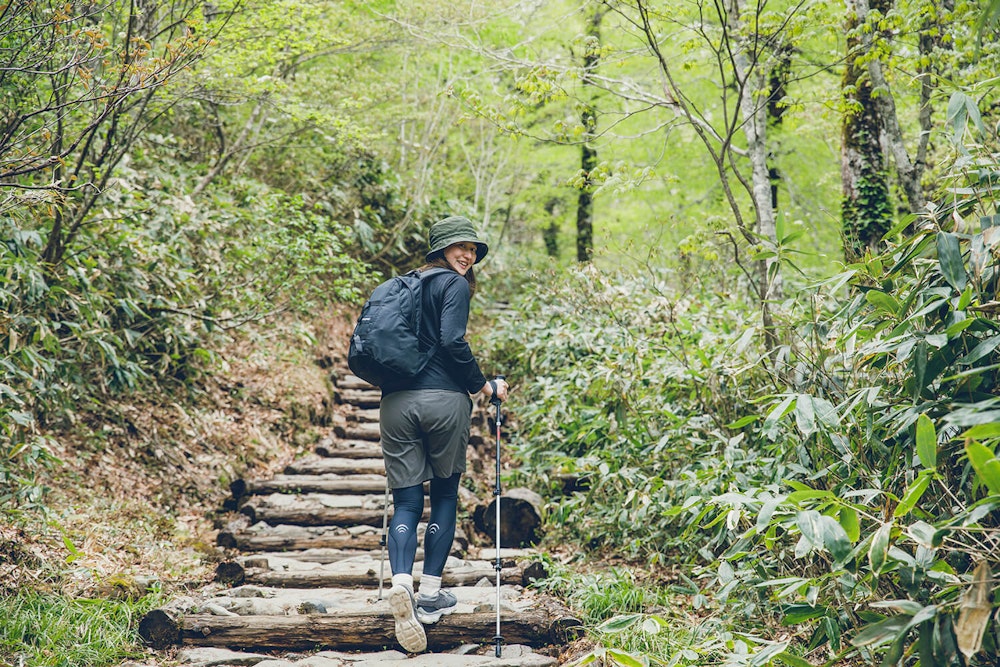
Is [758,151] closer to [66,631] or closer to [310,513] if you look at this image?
[310,513]

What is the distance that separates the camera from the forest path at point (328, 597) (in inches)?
166

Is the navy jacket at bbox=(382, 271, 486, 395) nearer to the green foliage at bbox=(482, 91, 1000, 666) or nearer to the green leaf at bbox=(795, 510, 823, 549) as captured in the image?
the green foliage at bbox=(482, 91, 1000, 666)

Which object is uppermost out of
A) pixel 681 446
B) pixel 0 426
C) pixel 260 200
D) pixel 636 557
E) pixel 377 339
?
pixel 260 200

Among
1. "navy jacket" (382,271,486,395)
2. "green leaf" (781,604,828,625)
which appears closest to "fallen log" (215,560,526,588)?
"navy jacket" (382,271,486,395)

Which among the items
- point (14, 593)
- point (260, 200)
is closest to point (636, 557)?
point (14, 593)

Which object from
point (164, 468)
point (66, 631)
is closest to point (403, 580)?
point (66, 631)

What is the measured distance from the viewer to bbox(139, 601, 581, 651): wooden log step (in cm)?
423

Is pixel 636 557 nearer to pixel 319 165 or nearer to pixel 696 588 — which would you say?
pixel 696 588

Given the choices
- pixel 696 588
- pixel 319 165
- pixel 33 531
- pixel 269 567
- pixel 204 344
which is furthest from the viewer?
pixel 319 165

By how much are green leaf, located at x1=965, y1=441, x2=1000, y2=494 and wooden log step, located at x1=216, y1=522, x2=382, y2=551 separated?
504 cm

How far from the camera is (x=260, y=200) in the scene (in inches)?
377

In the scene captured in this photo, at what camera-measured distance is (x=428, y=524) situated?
4379mm

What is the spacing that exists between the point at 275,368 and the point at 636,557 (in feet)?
18.2

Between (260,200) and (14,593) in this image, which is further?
(260,200)
